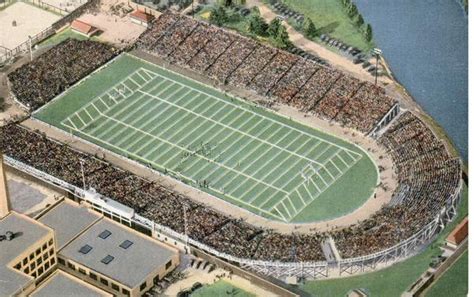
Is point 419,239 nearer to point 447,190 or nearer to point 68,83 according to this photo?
point 447,190

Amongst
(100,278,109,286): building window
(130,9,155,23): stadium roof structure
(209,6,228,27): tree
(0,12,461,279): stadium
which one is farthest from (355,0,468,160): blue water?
(100,278,109,286): building window

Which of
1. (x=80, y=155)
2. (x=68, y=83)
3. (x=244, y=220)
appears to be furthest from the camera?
(x=68, y=83)

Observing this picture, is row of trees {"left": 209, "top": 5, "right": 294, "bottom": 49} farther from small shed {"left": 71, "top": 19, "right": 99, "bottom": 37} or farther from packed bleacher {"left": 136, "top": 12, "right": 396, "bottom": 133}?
small shed {"left": 71, "top": 19, "right": 99, "bottom": 37}

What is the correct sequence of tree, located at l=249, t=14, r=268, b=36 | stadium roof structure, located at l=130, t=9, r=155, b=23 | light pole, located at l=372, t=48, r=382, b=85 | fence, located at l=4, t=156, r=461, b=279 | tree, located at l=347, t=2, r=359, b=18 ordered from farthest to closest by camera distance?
1. stadium roof structure, located at l=130, t=9, r=155, b=23
2. tree, located at l=347, t=2, r=359, b=18
3. tree, located at l=249, t=14, r=268, b=36
4. light pole, located at l=372, t=48, r=382, b=85
5. fence, located at l=4, t=156, r=461, b=279

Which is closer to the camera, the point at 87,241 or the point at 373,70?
the point at 87,241

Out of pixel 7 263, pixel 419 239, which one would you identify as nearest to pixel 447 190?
pixel 419 239

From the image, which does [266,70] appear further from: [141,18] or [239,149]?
[141,18]
